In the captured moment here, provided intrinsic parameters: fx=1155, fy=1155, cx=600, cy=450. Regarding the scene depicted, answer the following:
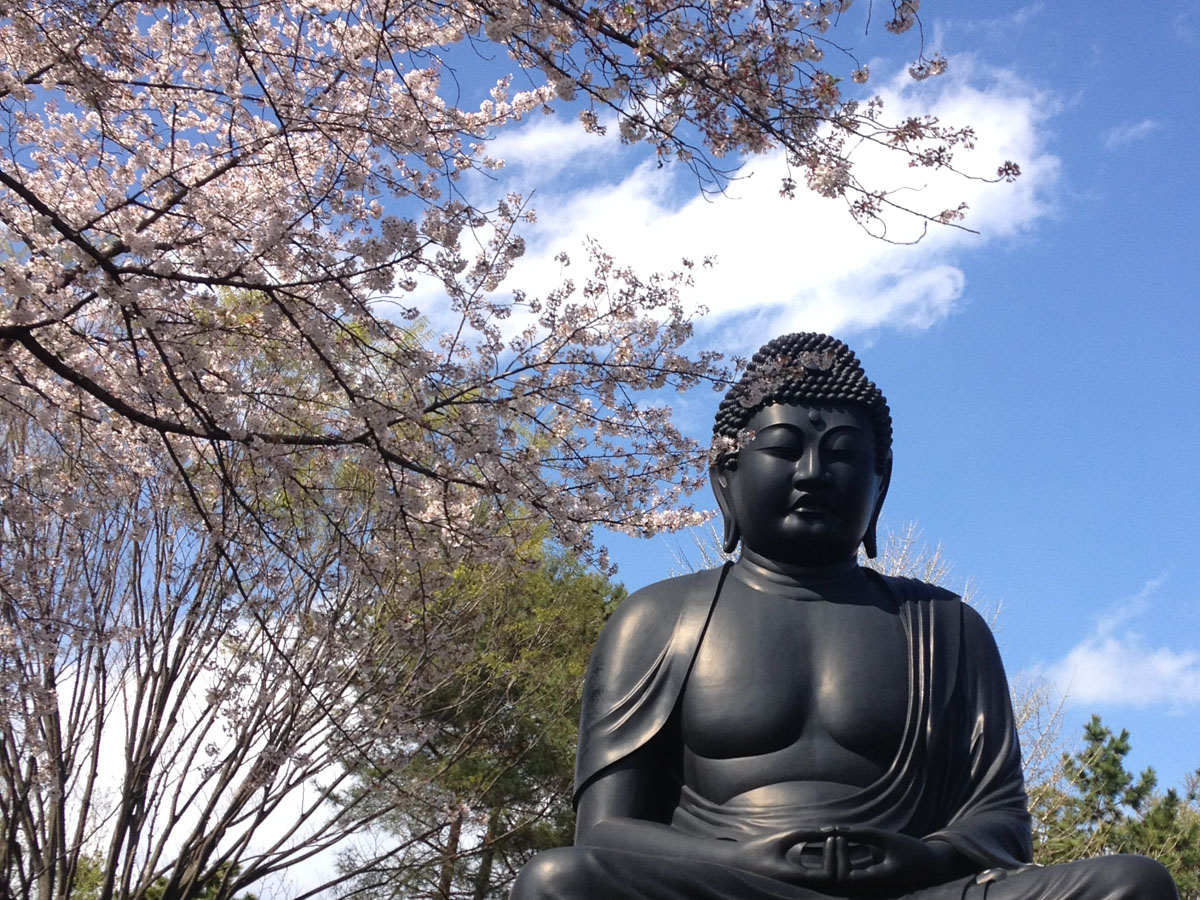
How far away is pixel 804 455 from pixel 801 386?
0.25 m

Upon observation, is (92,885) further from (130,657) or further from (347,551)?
(347,551)

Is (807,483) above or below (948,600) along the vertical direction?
above

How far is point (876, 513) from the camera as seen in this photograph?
165 inches

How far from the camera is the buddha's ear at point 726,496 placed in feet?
13.7

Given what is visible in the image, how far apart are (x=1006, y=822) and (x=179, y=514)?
583 cm

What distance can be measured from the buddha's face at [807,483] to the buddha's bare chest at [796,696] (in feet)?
0.75

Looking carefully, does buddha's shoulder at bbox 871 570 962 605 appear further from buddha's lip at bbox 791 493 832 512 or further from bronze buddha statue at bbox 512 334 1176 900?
buddha's lip at bbox 791 493 832 512

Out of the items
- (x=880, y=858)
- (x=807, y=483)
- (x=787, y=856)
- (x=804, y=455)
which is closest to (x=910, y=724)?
(x=880, y=858)

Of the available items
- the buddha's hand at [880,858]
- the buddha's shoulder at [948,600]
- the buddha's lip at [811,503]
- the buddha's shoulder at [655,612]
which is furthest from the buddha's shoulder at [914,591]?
the buddha's hand at [880,858]

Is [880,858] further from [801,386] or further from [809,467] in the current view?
[801,386]

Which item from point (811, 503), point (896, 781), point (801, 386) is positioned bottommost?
point (896, 781)

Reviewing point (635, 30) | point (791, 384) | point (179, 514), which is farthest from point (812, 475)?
point (179, 514)

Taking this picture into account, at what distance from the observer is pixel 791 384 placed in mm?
4020

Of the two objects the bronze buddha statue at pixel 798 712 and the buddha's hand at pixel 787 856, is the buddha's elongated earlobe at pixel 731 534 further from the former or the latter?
the buddha's hand at pixel 787 856
